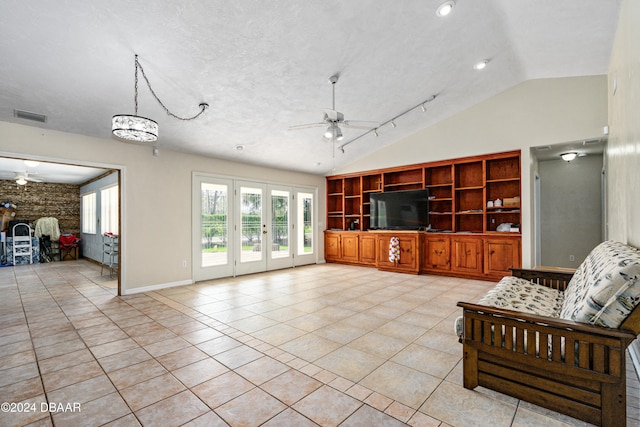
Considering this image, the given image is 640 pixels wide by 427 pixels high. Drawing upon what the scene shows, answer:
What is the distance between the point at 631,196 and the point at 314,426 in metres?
3.24

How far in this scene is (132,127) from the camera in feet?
8.75

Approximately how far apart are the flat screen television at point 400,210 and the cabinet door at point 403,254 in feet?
0.95

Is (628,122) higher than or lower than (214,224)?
higher

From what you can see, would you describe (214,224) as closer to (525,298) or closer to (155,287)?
(155,287)

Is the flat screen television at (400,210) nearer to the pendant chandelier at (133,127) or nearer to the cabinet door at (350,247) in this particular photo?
the cabinet door at (350,247)

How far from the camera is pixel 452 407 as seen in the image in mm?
1913

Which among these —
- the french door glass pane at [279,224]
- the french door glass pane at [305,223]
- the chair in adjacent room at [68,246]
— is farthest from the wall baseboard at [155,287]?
the chair in adjacent room at [68,246]

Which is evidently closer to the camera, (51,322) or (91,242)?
(51,322)

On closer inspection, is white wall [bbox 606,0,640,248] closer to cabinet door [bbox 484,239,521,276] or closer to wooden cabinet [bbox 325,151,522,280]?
cabinet door [bbox 484,239,521,276]

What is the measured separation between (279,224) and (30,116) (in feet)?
15.5

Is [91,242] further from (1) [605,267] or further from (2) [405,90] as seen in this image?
(1) [605,267]

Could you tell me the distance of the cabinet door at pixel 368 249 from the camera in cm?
736

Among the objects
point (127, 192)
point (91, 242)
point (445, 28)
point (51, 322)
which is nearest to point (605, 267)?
point (445, 28)

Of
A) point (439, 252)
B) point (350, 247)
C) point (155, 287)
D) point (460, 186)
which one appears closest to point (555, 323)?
point (439, 252)
